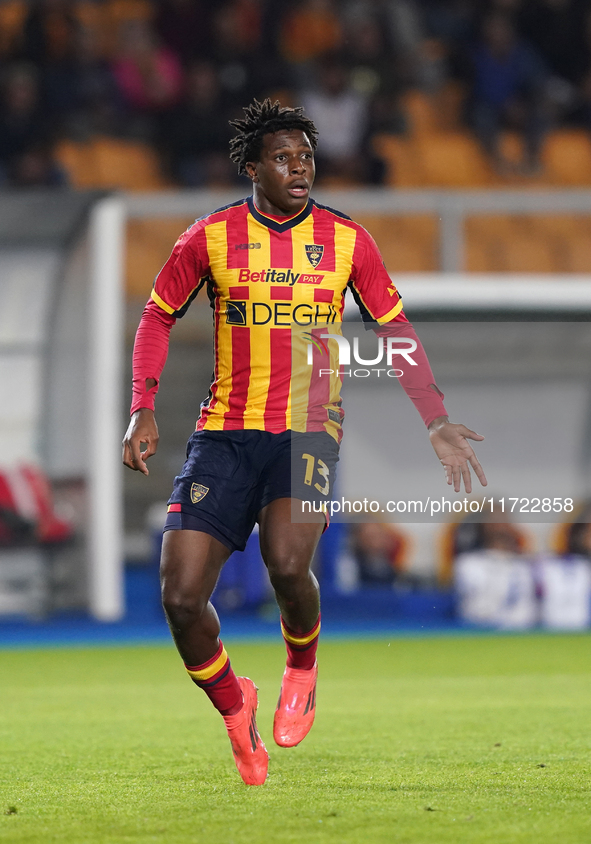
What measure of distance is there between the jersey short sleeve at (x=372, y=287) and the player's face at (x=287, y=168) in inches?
11.0

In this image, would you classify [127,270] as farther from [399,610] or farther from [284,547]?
[284,547]

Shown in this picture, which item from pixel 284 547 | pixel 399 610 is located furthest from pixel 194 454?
pixel 399 610

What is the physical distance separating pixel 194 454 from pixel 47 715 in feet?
7.99

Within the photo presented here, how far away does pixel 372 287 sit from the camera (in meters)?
4.54

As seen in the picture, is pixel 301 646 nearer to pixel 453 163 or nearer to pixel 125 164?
pixel 125 164

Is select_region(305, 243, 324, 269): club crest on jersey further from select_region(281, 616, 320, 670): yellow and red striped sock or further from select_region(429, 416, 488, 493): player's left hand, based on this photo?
select_region(281, 616, 320, 670): yellow and red striped sock

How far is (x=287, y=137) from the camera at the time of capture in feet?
14.3

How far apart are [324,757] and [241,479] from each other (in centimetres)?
120

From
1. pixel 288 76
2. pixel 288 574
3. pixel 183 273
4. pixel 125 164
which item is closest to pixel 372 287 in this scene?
pixel 183 273

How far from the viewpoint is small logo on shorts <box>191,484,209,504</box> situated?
422cm

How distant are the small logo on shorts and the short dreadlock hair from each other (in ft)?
3.75

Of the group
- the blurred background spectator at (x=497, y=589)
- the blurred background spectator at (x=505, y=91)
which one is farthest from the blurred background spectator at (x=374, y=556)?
the blurred background spectator at (x=505, y=91)

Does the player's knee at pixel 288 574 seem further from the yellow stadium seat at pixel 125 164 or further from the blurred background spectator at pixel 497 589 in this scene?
the yellow stadium seat at pixel 125 164

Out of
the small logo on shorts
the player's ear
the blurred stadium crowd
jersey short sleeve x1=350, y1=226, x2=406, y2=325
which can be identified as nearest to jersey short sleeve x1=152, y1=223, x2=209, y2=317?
the player's ear
